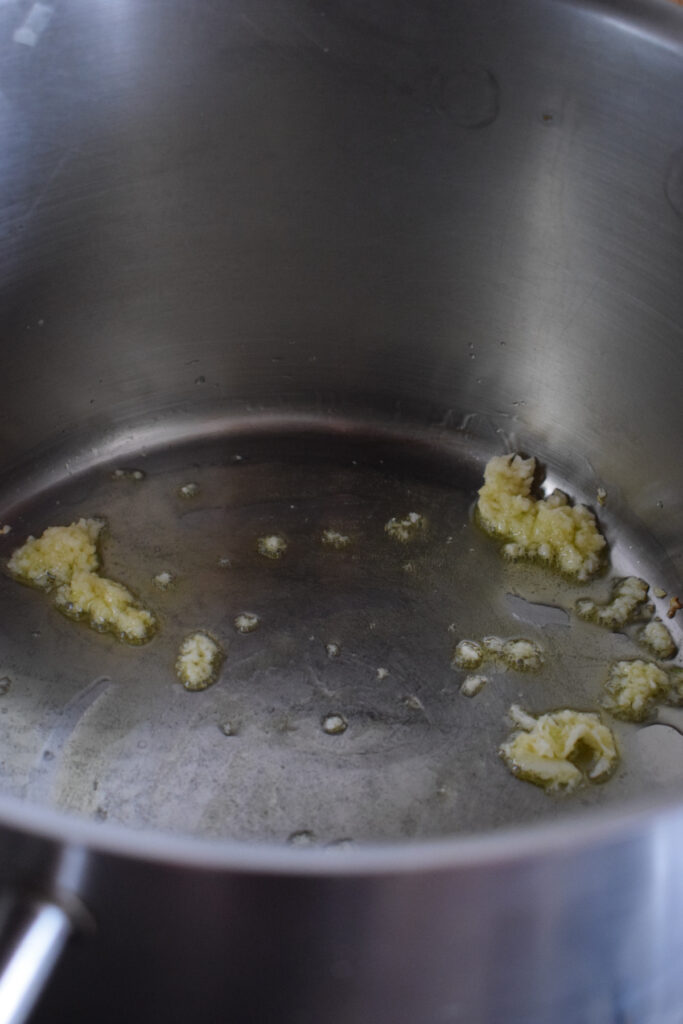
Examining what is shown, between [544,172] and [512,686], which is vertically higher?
[544,172]

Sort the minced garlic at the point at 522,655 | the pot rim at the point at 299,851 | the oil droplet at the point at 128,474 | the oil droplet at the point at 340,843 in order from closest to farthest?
1. the pot rim at the point at 299,851
2. the oil droplet at the point at 340,843
3. the minced garlic at the point at 522,655
4. the oil droplet at the point at 128,474

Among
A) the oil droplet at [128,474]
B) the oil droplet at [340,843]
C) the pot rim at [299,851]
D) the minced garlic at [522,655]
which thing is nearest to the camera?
the pot rim at [299,851]

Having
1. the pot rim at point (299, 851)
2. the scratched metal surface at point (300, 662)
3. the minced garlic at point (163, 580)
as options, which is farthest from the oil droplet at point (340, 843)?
the pot rim at point (299, 851)

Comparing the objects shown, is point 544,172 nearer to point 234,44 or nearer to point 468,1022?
point 234,44

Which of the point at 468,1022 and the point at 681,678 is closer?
Answer: the point at 468,1022

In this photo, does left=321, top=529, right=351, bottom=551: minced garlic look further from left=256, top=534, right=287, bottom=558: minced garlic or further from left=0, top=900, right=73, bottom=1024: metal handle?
left=0, top=900, right=73, bottom=1024: metal handle

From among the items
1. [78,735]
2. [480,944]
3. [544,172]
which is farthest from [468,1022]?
[544,172]

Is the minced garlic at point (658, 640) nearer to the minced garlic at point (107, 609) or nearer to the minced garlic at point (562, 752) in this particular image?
the minced garlic at point (562, 752)
